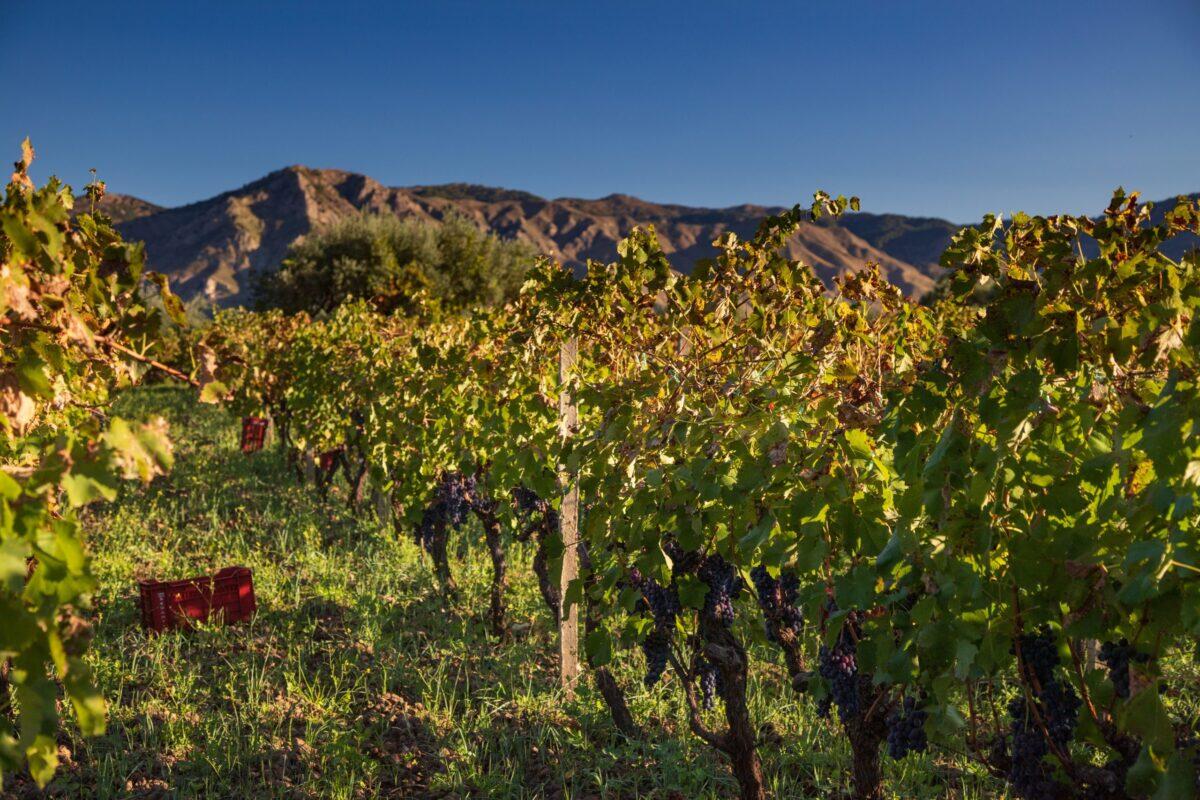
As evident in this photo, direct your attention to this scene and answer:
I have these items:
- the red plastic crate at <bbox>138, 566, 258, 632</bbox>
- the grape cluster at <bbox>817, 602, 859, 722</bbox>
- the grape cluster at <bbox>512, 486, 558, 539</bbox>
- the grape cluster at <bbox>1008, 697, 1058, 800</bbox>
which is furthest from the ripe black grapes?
the red plastic crate at <bbox>138, 566, 258, 632</bbox>

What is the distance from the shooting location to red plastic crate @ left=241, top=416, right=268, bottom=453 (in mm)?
13094

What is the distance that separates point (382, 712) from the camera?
4.82 meters

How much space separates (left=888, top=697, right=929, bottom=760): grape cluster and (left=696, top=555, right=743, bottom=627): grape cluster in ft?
3.10

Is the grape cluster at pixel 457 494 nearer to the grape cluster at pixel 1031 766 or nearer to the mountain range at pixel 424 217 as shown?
the grape cluster at pixel 1031 766

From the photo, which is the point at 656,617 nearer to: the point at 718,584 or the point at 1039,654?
the point at 718,584

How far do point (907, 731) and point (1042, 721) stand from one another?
1.35 ft

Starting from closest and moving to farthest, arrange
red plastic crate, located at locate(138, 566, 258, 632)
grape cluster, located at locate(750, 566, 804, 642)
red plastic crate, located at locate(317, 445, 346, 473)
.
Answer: grape cluster, located at locate(750, 566, 804, 642)
red plastic crate, located at locate(138, 566, 258, 632)
red plastic crate, located at locate(317, 445, 346, 473)

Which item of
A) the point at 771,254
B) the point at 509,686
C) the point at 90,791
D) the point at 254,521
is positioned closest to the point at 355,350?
the point at 254,521

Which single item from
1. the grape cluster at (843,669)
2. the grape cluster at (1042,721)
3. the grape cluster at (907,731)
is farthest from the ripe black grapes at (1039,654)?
the grape cluster at (843,669)

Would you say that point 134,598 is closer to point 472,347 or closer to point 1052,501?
point 472,347

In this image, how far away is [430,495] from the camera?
625 centimetres

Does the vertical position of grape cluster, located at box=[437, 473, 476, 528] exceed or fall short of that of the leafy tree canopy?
it falls short

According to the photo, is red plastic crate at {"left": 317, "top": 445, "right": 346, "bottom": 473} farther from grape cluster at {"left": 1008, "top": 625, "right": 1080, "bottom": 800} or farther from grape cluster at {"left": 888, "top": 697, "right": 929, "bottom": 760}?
grape cluster at {"left": 1008, "top": 625, "right": 1080, "bottom": 800}

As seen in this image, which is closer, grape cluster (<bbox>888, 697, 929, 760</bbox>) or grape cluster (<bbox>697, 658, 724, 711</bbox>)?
grape cluster (<bbox>888, 697, 929, 760</bbox>)
